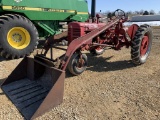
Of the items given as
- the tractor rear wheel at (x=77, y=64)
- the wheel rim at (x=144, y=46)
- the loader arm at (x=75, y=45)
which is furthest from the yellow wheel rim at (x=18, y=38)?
the wheel rim at (x=144, y=46)

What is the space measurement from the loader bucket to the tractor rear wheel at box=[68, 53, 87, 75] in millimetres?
594

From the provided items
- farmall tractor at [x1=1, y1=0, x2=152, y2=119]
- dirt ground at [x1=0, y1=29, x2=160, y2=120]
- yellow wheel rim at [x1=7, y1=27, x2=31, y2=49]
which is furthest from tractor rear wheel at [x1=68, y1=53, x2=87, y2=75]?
yellow wheel rim at [x1=7, y1=27, x2=31, y2=49]

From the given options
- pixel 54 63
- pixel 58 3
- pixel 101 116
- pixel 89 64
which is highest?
pixel 58 3

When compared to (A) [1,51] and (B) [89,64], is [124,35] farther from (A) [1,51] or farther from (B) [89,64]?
(A) [1,51]

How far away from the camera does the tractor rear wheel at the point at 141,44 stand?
17.4ft

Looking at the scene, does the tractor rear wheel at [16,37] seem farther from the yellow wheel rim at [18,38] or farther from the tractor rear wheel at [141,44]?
the tractor rear wheel at [141,44]

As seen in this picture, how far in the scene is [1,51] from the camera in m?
5.84

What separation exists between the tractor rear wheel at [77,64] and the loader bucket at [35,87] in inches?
23.4

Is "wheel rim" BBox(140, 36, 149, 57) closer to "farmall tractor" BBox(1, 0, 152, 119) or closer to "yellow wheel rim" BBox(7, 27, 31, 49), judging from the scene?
"farmall tractor" BBox(1, 0, 152, 119)

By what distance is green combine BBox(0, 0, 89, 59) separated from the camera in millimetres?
5945

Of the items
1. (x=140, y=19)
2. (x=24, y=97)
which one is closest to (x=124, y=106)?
(x=24, y=97)

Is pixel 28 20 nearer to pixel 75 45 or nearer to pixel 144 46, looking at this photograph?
pixel 75 45

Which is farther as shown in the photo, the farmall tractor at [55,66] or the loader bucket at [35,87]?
the farmall tractor at [55,66]

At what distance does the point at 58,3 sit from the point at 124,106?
5.44 metres
